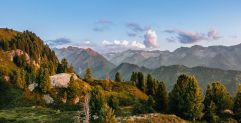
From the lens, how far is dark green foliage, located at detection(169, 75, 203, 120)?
109m

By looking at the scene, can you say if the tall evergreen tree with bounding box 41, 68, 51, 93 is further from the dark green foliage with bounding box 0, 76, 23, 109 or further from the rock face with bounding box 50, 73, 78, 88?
the dark green foliage with bounding box 0, 76, 23, 109

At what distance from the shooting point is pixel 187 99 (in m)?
111

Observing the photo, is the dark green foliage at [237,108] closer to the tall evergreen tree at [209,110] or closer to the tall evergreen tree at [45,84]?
the tall evergreen tree at [209,110]

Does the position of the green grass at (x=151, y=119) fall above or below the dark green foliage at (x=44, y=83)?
below

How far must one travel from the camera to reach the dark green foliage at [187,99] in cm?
10881

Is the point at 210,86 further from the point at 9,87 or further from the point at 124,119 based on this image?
the point at 9,87

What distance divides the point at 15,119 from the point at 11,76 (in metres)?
91.0

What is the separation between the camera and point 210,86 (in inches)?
4838

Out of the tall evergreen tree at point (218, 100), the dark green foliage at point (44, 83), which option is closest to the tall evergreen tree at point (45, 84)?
the dark green foliage at point (44, 83)

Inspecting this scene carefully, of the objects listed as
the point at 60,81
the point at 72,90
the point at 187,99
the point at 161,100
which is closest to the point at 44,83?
the point at 60,81

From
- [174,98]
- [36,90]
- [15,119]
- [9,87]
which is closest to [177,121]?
[174,98]

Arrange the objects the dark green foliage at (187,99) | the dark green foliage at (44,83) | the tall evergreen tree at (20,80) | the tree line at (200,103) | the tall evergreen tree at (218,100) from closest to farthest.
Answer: the dark green foliage at (187,99) → the tree line at (200,103) → the tall evergreen tree at (218,100) → the dark green foliage at (44,83) → the tall evergreen tree at (20,80)

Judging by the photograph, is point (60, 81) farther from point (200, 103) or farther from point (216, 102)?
point (200, 103)

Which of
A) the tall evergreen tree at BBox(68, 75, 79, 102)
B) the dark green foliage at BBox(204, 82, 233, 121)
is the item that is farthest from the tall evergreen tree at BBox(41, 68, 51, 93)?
the dark green foliage at BBox(204, 82, 233, 121)
